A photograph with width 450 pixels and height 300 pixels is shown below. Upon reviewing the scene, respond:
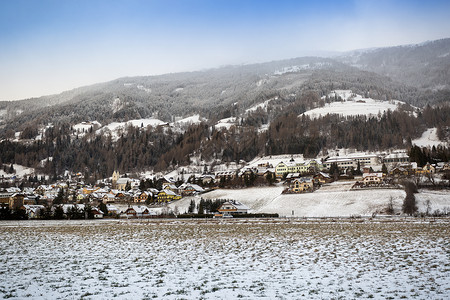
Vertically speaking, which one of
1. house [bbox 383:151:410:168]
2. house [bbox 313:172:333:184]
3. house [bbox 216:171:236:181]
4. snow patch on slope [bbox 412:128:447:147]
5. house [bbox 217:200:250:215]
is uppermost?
snow patch on slope [bbox 412:128:447:147]

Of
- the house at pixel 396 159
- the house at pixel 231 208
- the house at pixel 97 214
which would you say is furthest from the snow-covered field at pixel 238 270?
the house at pixel 396 159

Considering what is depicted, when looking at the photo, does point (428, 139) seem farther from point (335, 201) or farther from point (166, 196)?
point (166, 196)

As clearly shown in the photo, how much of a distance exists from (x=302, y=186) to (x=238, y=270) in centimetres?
7584

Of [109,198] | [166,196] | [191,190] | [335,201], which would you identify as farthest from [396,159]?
[109,198]

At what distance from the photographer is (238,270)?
1719cm

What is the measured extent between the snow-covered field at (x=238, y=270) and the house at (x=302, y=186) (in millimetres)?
62095

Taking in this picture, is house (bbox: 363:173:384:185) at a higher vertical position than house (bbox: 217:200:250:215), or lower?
higher

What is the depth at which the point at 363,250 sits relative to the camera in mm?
21125

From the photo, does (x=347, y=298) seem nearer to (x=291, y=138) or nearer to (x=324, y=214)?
(x=324, y=214)

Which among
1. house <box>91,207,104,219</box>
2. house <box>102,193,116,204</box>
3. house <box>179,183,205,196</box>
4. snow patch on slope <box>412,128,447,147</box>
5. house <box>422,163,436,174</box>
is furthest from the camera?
snow patch on slope <box>412,128,447,147</box>

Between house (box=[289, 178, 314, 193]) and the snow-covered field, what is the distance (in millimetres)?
62095

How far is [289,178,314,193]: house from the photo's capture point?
290 feet

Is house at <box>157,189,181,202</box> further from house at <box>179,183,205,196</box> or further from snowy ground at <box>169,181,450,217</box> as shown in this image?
snowy ground at <box>169,181,450,217</box>

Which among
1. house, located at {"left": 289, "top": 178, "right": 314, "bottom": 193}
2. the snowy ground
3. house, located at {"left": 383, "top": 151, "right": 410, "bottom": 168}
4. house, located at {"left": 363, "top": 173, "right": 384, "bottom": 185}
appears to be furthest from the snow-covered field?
house, located at {"left": 383, "top": 151, "right": 410, "bottom": 168}
